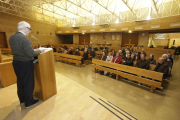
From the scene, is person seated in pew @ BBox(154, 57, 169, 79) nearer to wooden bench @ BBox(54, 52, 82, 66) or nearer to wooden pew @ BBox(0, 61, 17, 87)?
wooden bench @ BBox(54, 52, 82, 66)

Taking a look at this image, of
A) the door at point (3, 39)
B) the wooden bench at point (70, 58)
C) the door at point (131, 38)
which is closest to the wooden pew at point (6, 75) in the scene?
the wooden bench at point (70, 58)

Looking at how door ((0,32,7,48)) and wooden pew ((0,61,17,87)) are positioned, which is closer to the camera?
wooden pew ((0,61,17,87))

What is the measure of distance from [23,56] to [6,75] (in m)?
1.55

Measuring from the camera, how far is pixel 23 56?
137cm

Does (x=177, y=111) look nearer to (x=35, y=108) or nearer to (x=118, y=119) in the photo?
(x=118, y=119)

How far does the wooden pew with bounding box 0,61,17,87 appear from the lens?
2268 mm

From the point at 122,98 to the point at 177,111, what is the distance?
125cm

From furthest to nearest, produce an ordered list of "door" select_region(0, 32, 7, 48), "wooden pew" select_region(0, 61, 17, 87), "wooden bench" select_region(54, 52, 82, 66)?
1. "door" select_region(0, 32, 7, 48)
2. "wooden bench" select_region(54, 52, 82, 66)
3. "wooden pew" select_region(0, 61, 17, 87)

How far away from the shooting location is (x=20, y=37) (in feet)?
4.29

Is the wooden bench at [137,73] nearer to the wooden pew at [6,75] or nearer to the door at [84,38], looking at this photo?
the wooden pew at [6,75]

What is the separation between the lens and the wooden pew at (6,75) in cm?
227

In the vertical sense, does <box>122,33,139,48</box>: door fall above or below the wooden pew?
above

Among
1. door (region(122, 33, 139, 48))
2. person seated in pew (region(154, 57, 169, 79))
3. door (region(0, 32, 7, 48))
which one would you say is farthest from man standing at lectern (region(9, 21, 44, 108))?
door (region(0, 32, 7, 48))

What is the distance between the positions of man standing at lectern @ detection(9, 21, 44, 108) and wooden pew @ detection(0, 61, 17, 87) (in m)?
1.19
